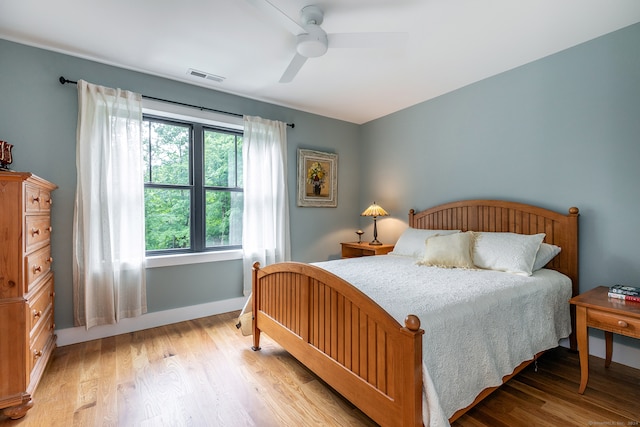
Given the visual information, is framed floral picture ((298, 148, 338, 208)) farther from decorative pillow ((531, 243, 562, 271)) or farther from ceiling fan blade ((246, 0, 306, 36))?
decorative pillow ((531, 243, 562, 271))

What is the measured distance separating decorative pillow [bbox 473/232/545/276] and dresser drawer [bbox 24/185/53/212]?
321 centimetres

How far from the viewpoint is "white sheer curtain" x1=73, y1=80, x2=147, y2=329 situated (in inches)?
101

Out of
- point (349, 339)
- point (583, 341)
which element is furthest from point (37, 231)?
point (583, 341)

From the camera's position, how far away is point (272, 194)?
365 cm

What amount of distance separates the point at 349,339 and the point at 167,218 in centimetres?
250

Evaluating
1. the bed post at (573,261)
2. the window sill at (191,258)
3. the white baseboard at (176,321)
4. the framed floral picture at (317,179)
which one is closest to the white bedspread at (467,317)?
the bed post at (573,261)

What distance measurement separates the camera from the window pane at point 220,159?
3432mm

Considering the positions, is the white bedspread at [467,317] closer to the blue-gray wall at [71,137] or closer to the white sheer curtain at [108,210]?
the blue-gray wall at [71,137]

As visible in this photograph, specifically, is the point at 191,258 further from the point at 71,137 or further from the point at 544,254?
the point at 544,254

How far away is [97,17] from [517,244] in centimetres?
356

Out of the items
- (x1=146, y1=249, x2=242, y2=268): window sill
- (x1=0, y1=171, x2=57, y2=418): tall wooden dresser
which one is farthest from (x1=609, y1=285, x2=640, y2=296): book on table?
(x1=0, y1=171, x2=57, y2=418): tall wooden dresser

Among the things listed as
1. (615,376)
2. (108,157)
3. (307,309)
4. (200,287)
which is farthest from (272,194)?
(615,376)

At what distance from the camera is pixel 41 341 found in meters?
2.03

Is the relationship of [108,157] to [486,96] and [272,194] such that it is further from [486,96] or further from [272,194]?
[486,96]
